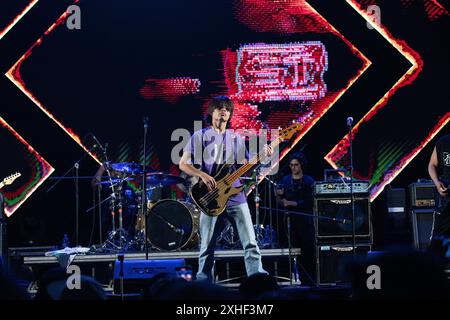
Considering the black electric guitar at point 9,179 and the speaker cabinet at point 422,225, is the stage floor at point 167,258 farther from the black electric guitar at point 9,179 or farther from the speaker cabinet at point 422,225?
the speaker cabinet at point 422,225

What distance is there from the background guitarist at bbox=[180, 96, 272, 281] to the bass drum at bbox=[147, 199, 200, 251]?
97.4 inches

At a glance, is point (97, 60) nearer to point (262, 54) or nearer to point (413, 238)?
point (262, 54)

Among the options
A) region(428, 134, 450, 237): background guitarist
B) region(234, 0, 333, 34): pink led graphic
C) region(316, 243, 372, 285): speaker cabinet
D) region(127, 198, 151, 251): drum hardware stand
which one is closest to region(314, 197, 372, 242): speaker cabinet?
region(316, 243, 372, 285): speaker cabinet

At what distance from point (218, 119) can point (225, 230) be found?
9.85ft

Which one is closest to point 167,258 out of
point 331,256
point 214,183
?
point 331,256

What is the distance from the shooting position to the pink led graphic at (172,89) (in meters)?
10.6

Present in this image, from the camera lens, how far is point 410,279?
2.00 meters

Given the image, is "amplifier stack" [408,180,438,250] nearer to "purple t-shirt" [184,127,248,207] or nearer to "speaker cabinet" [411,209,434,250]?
"speaker cabinet" [411,209,434,250]

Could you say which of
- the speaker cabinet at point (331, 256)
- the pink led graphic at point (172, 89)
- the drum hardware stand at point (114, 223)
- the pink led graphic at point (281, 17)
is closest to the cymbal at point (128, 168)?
the drum hardware stand at point (114, 223)

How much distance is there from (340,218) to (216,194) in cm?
253

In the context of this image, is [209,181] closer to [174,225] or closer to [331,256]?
[331,256]

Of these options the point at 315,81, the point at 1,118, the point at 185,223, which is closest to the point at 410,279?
the point at 185,223

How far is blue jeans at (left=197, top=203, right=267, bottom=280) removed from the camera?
689 centimetres

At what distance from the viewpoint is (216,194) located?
6.85 metres
